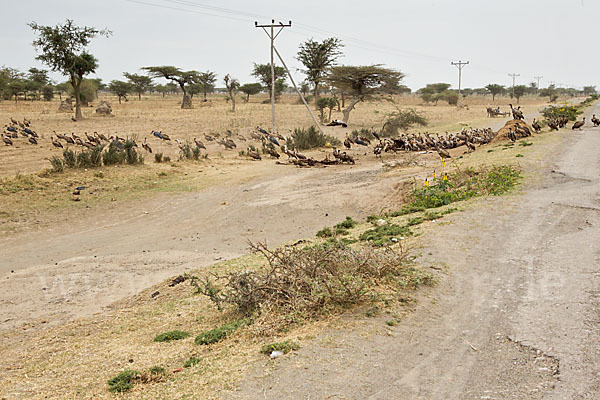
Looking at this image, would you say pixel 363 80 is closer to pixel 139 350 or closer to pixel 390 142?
pixel 390 142

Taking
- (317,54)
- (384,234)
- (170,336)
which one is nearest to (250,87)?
(317,54)

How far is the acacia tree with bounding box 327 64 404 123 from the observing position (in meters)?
31.4

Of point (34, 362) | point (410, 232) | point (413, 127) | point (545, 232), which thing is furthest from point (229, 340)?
point (413, 127)

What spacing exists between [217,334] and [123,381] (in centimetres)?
100

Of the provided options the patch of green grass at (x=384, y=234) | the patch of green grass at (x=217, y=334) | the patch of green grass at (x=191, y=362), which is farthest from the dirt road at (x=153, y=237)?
the patch of green grass at (x=191, y=362)

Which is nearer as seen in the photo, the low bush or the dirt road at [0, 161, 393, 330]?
the dirt road at [0, 161, 393, 330]

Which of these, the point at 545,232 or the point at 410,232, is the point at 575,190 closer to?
the point at 545,232

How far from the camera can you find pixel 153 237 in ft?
33.9

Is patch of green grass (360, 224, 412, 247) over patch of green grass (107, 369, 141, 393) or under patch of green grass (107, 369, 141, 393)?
over

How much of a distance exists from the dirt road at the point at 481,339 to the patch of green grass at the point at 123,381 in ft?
3.25

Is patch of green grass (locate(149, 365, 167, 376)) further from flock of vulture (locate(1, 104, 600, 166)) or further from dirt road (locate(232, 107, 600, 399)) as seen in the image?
flock of vulture (locate(1, 104, 600, 166))

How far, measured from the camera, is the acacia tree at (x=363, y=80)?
31375 millimetres

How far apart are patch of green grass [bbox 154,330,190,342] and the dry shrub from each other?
51 cm

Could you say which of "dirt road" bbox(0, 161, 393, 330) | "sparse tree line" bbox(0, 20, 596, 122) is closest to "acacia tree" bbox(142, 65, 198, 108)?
"sparse tree line" bbox(0, 20, 596, 122)
